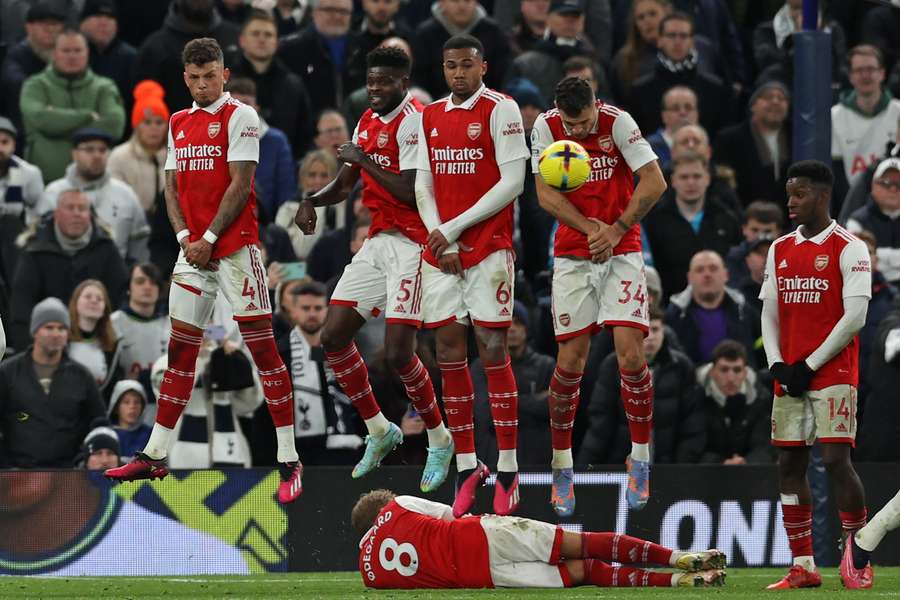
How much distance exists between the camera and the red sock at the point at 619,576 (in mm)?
14023

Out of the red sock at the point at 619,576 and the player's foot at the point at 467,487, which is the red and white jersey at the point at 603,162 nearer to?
the player's foot at the point at 467,487

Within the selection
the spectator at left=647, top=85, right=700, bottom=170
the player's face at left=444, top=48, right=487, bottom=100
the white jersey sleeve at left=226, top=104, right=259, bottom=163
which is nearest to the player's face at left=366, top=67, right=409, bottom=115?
the player's face at left=444, top=48, right=487, bottom=100

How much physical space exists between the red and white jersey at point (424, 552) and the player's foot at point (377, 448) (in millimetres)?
498

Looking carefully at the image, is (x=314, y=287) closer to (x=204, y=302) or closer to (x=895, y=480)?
(x=204, y=302)

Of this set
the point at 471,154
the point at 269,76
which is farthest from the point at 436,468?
the point at 269,76

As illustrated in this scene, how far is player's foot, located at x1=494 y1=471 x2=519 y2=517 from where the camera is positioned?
45.7 feet

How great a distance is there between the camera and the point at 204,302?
46.6ft

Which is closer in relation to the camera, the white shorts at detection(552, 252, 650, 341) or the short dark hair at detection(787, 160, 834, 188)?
the short dark hair at detection(787, 160, 834, 188)

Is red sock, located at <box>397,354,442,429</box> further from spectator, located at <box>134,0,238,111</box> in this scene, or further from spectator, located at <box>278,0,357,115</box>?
spectator, located at <box>278,0,357,115</box>

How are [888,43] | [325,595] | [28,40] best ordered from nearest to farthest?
Result: [325,595] < [28,40] < [888,43]

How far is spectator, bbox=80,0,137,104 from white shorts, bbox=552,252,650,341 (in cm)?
829

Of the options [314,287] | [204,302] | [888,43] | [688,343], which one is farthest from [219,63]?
[888,43]

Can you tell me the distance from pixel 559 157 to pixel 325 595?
3.50 m

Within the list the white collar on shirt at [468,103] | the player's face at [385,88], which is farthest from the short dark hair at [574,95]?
the player's face at [385,88]
